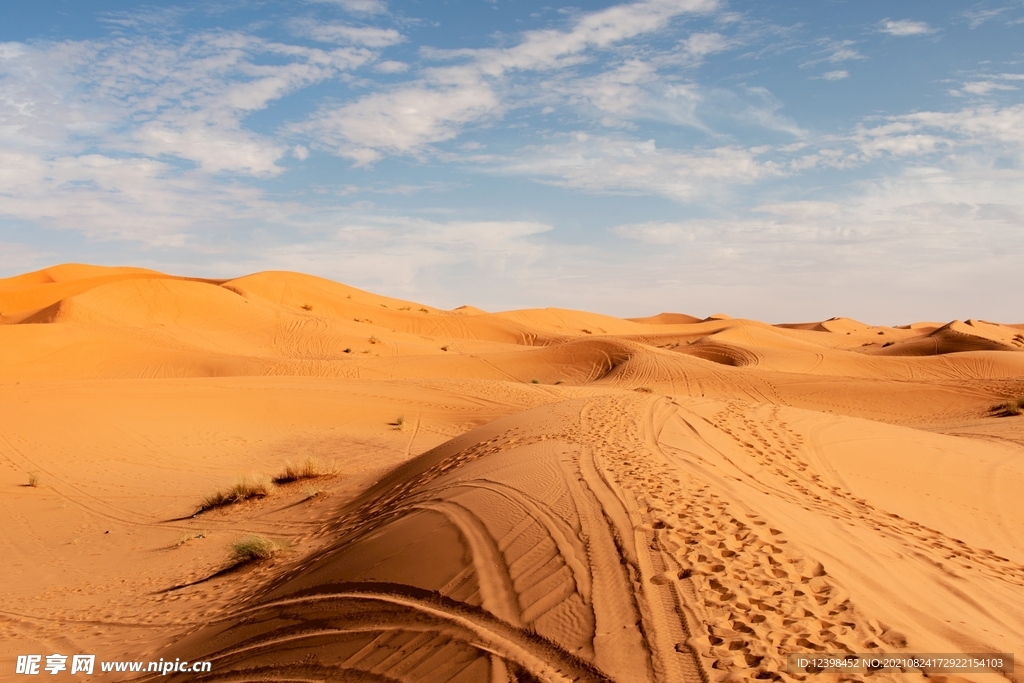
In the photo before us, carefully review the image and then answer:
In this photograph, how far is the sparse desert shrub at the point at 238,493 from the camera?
10.7 metres

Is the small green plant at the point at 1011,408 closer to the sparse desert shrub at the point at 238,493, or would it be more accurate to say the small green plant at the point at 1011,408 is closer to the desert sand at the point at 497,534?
the desert sand at the point at 497,534

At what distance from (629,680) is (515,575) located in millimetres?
1343

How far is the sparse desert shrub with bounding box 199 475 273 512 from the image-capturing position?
35.2 feet

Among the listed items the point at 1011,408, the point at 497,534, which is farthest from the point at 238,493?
the point at 1011,408

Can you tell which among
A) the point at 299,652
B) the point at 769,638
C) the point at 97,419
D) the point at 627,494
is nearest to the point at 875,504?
the point at 627,494

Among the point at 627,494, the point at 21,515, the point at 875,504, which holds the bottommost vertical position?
the point at 21,515

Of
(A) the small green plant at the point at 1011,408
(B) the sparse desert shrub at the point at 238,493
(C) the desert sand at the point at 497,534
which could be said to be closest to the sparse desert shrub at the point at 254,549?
(C) the desert sand at the point at 497,534

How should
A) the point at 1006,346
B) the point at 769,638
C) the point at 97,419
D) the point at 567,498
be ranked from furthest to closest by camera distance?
1. the point at 1006,346
2. the point at 97,419
3. the point at 567,498
4. the point at 769,638

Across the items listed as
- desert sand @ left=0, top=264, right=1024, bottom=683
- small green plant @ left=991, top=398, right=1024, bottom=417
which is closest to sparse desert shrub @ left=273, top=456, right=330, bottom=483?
desert sand @ left=0, top=264, right=1024, bottom=683

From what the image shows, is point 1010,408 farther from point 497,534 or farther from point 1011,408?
point 497,534

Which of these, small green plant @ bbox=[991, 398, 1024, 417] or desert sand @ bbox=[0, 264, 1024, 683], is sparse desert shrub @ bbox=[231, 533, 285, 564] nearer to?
desert sand @ bbox=[0, 264, 1024, 683]

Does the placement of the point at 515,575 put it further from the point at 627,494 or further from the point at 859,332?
the point at 859,332

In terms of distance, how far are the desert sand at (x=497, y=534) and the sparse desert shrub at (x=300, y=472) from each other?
14 cm

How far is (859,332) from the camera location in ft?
227
